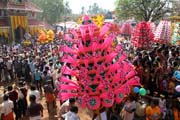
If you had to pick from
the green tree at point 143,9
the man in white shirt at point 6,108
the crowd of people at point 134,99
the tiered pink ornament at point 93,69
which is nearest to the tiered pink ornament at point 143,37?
the crowd of people at point 134,99

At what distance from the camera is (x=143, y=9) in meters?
32.2

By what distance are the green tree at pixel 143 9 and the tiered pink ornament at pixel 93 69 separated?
1091 inches

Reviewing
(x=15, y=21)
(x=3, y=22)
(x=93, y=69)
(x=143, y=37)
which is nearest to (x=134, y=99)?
(x=93, y=69)

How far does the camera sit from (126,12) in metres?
32.3

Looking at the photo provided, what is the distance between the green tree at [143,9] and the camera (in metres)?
31.7

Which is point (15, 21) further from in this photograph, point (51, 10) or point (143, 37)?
point (51, 10)

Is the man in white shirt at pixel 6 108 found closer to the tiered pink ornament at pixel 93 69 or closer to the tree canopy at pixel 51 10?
the tiered pink ornament at pixel 93 69

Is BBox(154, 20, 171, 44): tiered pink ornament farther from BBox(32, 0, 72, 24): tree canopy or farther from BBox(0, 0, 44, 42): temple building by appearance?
BBox(32, 0, 72, 24): tree canopy

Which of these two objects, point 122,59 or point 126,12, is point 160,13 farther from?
point 122,59

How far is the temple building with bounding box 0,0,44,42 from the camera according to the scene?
98.0 ft

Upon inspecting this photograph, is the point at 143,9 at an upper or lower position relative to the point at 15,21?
upper

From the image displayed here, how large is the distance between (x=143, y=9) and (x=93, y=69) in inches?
1131

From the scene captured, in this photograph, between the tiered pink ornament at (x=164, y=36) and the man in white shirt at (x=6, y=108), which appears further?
the tiered pink ornament at (x=164, y=36)

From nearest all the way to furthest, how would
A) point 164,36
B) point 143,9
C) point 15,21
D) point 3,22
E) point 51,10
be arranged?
1. point 164,36
2. point 3,22
3. point 15,21
4. point 143,9
5. point 51,10
